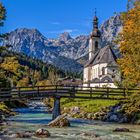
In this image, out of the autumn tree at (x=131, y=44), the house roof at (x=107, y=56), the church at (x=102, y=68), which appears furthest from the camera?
the house roof at (x=107, y=56)

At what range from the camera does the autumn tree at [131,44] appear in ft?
134

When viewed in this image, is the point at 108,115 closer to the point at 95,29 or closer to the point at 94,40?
the point at 94,40

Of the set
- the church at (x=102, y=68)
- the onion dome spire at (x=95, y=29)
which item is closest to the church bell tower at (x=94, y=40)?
the onion dome spire at (x=95, y=29)

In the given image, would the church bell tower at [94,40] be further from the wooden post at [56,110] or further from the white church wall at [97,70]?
the wooden post at [56,110]

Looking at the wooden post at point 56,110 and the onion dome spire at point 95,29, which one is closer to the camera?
the wooden post at point 56,110

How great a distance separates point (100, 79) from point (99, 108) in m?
72.1

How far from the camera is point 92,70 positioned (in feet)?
497

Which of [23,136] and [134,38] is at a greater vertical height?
[134,38]

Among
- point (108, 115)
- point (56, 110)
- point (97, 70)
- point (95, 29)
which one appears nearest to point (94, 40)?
point (95, 29)

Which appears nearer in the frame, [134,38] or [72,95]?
[134,38]

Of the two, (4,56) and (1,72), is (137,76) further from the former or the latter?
(4,56)

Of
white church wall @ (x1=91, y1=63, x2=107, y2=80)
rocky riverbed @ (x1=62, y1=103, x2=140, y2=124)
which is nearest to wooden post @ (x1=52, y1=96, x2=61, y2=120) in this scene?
rocky riverbed @ (x1=62, y1=103, x2=140, y2=124)

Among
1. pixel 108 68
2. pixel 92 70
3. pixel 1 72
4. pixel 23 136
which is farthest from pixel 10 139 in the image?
pixel 92 70

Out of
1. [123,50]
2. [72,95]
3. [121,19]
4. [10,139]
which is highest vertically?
[121,19]
